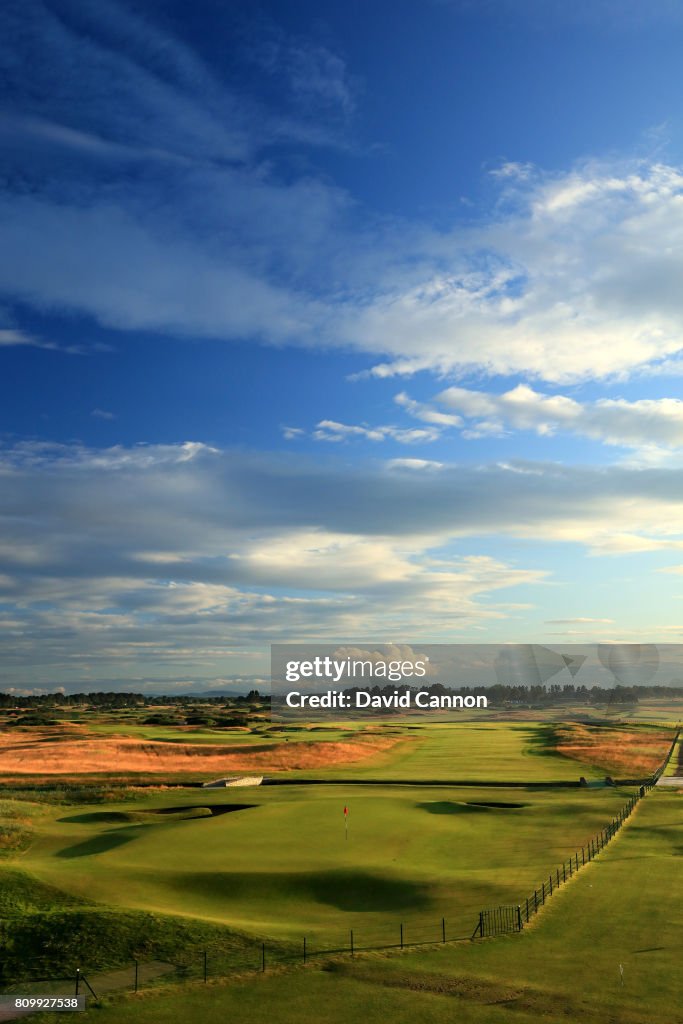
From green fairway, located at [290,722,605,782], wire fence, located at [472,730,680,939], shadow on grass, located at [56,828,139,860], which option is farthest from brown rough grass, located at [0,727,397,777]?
wire fence, located at [472,730,680,939]

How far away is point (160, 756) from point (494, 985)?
2938 inches

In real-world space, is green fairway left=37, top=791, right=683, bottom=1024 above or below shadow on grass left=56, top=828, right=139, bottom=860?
above

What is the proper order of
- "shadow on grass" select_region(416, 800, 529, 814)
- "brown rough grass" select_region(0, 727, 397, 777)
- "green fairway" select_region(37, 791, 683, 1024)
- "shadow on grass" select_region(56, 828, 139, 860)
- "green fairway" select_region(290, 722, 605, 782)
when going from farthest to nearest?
"brown rough grass" select_region(0, 727, 397, 777) → "green fairway" select_region(290, 722, 605, 782) → "shadow on grass" select_region(416, 800, 529, 814) → "shadow on grass" select_region(56, 828, 139, 860) → "green fairway" select_region(37, 791, 683, 1024)

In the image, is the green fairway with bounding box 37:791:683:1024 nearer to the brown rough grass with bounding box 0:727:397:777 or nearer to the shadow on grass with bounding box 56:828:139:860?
the shadow on grass with bounding box 56:828:139:860

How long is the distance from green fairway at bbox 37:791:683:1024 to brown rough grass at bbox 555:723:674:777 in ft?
189

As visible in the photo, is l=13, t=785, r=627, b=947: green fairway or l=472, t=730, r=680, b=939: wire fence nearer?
l=472, t=730, r=680, b=939: wire fence

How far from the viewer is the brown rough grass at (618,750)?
88312 mm

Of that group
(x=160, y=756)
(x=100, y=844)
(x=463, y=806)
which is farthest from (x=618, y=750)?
(x=100, y=844)

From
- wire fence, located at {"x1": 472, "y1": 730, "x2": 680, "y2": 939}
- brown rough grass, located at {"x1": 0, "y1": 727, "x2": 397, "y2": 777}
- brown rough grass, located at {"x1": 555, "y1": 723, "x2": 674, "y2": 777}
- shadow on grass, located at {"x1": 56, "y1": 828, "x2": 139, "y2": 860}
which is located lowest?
brown rough grass, located at {"x1": 555, "y1": 723, "x2": 674, "y2": 777}

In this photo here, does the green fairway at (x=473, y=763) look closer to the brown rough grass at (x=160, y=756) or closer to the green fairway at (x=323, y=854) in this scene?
the brown rough grass at (x=160, y=756)

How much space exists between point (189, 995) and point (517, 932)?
13.1 metres

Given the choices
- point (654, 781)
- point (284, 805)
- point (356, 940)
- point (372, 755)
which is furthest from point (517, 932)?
point (372, 755)

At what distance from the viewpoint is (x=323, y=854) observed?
45.9 m

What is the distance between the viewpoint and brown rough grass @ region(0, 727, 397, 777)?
8486 centimetres
